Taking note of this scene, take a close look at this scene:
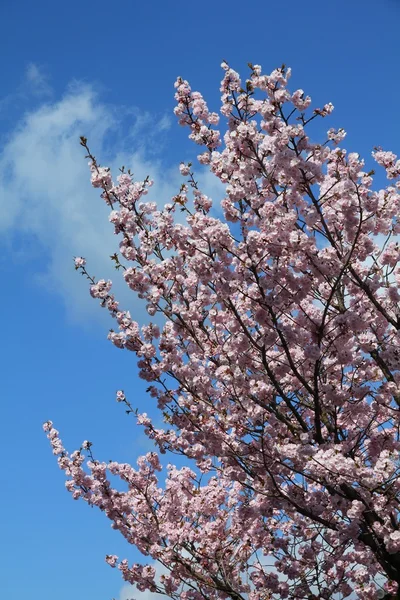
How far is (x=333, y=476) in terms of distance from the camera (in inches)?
278

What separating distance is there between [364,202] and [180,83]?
4.20 m

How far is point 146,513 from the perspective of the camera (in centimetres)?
1173

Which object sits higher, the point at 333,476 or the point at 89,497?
the point at 89,497

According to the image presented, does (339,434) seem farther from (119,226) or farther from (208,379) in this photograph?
(119,226)

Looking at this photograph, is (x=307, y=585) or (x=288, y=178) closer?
(x=288, y=178)

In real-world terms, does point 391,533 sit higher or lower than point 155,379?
lower

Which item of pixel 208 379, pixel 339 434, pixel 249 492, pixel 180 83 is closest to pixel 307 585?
pixel 249 492

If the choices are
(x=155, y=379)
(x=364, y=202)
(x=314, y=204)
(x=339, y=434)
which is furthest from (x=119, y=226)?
(x=339, y=434)

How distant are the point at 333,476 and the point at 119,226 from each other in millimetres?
5062

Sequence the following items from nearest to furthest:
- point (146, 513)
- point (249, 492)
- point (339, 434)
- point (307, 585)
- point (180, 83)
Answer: point (339, 434)
point (307, 585)
point (180, 83)
point (249, 492)
point (146, 513)

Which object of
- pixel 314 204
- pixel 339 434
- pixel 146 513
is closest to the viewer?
pixel 314 204

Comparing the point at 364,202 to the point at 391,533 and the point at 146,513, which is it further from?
the point at 146,513

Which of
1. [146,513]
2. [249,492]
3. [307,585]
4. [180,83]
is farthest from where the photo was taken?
[146,513]

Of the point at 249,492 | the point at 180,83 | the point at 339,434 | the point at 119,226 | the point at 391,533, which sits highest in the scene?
the point at 180,83
